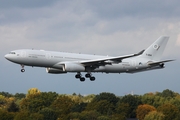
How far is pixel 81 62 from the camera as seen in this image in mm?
96688

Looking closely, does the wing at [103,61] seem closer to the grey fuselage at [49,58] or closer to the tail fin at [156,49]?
the grey fuselage at [49,58]

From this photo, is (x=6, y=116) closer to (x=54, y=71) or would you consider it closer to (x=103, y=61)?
(x=54, y=71)

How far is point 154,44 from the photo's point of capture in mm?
114188

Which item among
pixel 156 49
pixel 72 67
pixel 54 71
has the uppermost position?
pixel 156 49

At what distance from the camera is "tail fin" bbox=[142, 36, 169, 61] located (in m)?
112

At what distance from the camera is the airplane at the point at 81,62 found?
3671 inches

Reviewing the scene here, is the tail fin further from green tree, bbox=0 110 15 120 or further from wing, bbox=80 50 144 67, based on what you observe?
green tree, bbox=0 110 15 120

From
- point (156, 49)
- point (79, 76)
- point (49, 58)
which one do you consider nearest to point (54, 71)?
point (79, 76)

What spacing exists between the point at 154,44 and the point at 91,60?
22211 mm

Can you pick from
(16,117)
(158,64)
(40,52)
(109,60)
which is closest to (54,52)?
(40,52)

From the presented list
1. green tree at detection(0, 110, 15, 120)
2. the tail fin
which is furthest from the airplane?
green tree at detection(0, 110, 15, 120)

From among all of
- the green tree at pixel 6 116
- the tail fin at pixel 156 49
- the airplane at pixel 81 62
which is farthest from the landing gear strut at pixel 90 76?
the green tree at pixel 6 116

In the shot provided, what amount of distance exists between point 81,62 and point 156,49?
75.7 ft

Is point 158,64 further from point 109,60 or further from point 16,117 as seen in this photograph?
point 16,117
